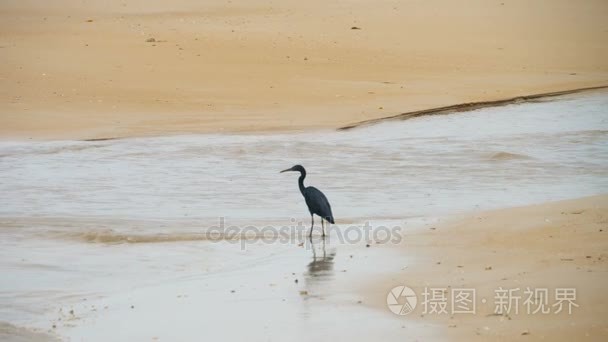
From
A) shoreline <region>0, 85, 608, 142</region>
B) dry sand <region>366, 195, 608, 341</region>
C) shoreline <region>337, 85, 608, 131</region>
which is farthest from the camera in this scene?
shoreline <region>337, 85, 608, 131</region>

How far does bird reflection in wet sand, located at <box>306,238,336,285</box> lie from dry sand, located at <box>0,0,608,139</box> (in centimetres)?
668

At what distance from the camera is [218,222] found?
937cm

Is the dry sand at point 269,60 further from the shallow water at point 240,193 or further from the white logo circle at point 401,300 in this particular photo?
the white logo circle at point 401,300

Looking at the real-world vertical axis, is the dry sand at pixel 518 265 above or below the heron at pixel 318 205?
below

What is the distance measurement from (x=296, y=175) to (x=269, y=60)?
8326 millimetres

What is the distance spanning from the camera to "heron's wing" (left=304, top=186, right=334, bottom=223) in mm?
8758

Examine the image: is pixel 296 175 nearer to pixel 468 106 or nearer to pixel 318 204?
pixel 318 204

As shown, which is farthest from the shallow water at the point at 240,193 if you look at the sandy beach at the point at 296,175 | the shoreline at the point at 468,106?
the shoreline at the point at 468,106

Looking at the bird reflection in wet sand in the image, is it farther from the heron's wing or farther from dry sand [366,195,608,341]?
dry sand [366,195,608,341]

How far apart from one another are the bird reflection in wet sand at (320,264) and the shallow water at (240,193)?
4 cm

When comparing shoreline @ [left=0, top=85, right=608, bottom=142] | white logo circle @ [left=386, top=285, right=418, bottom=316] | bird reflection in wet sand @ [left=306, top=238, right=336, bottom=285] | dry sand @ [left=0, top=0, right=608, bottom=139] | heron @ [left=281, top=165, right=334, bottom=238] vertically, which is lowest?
white logo circle @ [left=386, top=285, right=418, bottom=316]

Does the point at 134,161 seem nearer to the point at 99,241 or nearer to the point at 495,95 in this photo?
the point at 99,241

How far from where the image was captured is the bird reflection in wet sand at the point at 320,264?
723 centimetres

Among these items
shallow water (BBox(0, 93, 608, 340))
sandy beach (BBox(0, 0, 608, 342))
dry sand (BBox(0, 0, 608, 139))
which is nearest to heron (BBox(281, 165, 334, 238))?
sandy beach (BBox(0, 0, 608, 342))
